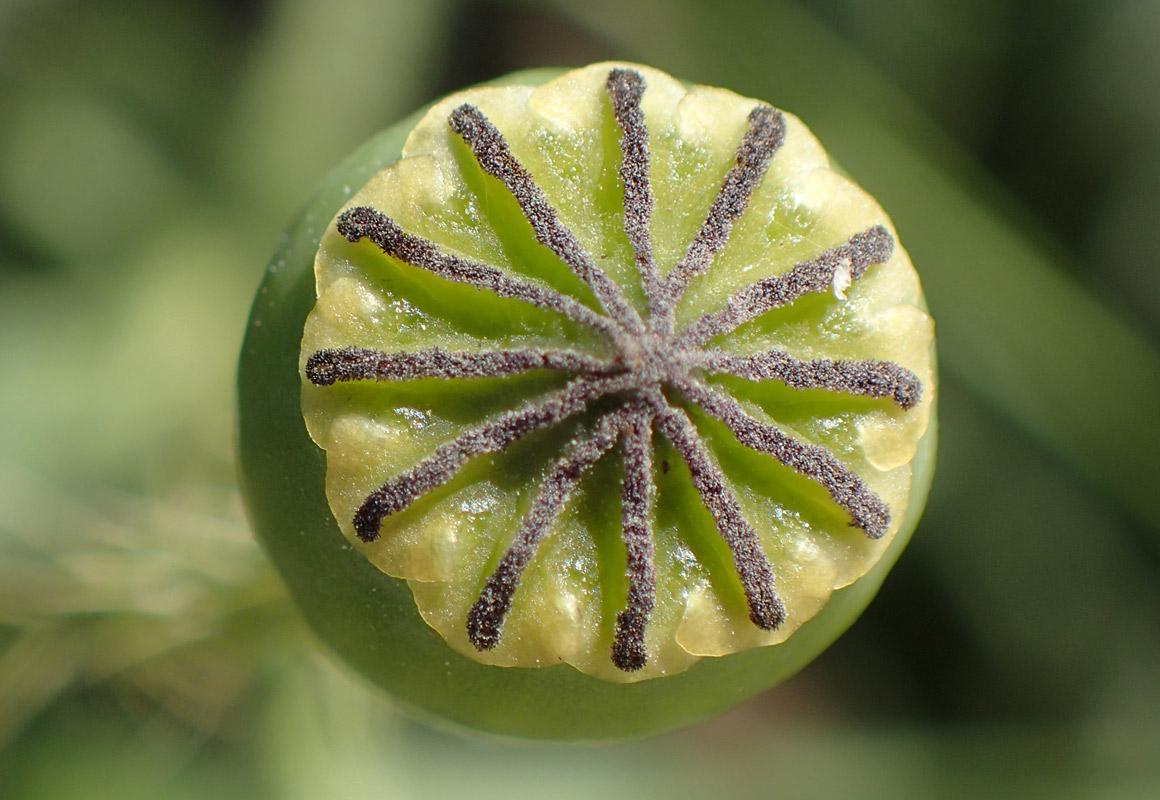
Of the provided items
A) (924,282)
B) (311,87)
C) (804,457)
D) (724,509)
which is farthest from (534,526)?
(311,87)

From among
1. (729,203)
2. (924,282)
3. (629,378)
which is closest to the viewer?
(629,378)

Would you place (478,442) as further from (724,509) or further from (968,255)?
(968,255)

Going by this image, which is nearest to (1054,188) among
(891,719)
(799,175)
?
(891,719)

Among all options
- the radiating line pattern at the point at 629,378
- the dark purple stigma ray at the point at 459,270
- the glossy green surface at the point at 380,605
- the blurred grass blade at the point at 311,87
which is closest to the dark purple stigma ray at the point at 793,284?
the radiating line pattern at the point at 629,378

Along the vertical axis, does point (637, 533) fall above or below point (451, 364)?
below

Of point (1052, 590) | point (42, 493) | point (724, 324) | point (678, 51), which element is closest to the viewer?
point (724, 324)

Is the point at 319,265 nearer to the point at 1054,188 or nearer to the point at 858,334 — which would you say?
the point at 858,334

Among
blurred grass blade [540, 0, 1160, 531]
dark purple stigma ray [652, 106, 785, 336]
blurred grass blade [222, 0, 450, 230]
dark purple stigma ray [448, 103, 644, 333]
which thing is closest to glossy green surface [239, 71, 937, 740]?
dark purple stigma ray [448, 103, 644, 333]

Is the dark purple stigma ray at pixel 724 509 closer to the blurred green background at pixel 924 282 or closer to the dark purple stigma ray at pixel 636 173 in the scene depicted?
the dark purple stigma ray at pixel 636 173
